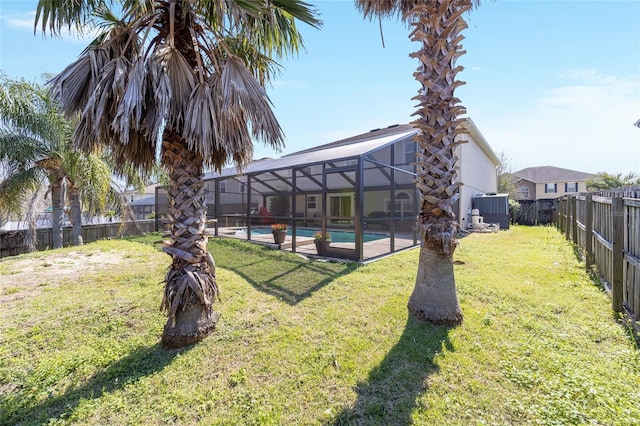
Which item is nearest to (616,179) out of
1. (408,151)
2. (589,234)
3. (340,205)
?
(408,151)

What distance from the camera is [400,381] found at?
2.42 meters

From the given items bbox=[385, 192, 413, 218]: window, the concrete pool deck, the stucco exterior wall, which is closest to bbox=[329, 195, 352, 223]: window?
bbox=[385, 192, 413, 218]: window

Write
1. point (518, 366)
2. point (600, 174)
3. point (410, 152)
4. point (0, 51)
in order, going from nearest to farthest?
point (518, 366) → point (0, 51) → point (410, 152) → point (600, 174)

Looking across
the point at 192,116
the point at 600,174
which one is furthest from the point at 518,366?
the point at 600,174

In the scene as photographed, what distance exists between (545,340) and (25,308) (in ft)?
23.8

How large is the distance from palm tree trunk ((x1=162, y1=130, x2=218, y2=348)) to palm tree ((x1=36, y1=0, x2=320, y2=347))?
0.04ft

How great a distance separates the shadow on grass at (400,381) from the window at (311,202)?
1248 cm

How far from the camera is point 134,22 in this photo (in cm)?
303

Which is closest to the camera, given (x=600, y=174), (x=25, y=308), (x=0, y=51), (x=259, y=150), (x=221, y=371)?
(x=221, y=371)

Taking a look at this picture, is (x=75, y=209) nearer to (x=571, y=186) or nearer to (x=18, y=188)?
(x=18, y=188)

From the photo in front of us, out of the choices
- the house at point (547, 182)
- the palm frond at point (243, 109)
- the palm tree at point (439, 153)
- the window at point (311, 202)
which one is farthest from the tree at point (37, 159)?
the house at point (547, 182)

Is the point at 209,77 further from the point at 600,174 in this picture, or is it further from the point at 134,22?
the point at 600,174

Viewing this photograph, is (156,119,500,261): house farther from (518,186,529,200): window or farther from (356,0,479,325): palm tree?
(518,186,529,200): window

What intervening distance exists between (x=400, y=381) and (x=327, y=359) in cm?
74
